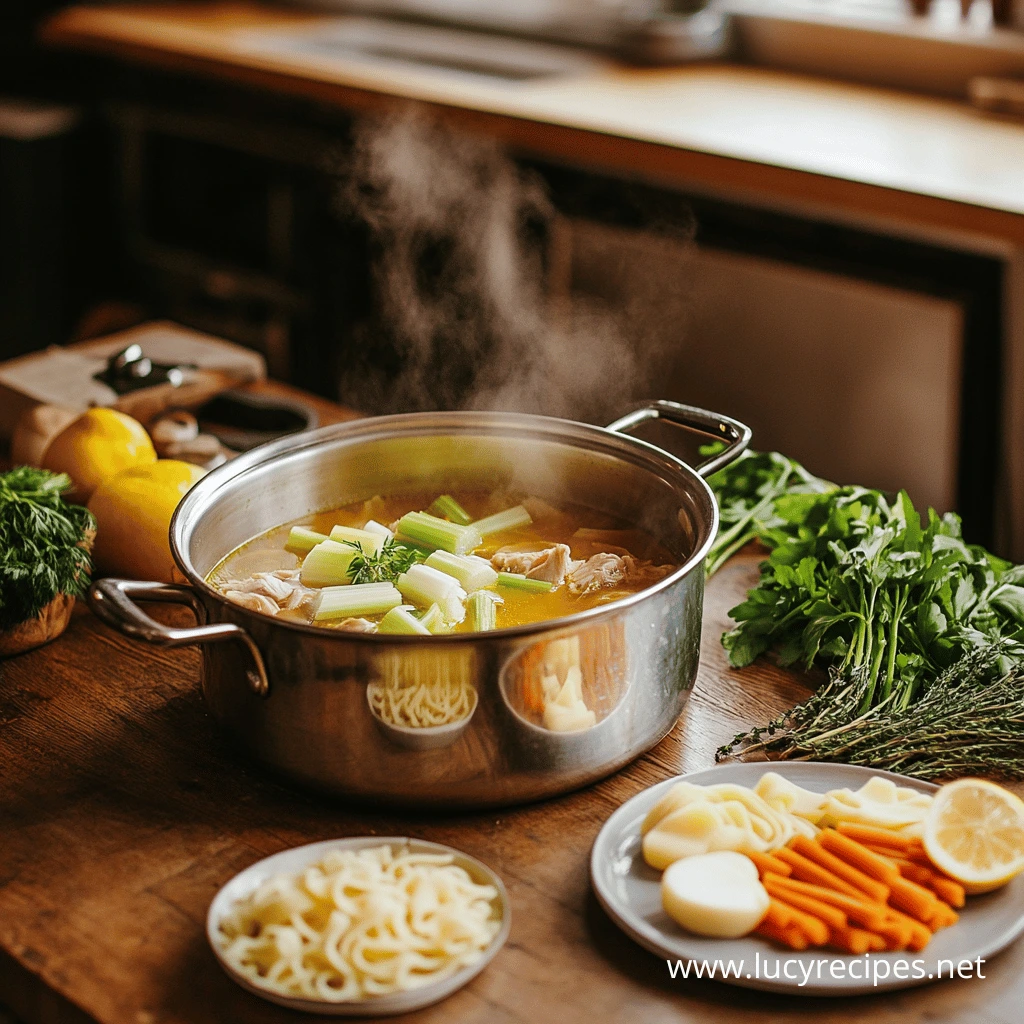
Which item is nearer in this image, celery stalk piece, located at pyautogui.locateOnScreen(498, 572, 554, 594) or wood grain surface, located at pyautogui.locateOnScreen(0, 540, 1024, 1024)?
wood grain surface, located at pyautogui.locateOnScreen(0, 540, 1024, 1024)

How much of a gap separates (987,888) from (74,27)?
4697 mm

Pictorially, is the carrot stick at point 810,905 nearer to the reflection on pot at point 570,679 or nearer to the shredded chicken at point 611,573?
the reflection on pot at point 570,679

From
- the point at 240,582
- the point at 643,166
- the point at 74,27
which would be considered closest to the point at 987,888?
the point at 240,582

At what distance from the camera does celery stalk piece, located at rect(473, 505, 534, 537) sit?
1598mm

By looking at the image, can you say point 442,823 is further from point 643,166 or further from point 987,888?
point 643,166

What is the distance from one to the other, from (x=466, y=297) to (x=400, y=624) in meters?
2.72

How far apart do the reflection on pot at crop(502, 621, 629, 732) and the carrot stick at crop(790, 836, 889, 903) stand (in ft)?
0.71

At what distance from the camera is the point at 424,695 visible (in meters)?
1.11

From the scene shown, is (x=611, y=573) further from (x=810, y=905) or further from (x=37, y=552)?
(x=37, y=552)

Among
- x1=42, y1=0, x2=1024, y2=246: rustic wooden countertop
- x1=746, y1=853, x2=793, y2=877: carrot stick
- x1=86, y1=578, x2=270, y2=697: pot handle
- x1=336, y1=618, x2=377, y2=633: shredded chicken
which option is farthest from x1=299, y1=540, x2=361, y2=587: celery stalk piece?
x1=42, y1=0, x2=1024, y2=246: rustic wooden countertop

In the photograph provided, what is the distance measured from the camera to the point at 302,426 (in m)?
1.96

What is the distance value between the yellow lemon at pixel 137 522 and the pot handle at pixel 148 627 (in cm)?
38

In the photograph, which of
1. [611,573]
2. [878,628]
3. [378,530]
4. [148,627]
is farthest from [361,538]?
[878,628]

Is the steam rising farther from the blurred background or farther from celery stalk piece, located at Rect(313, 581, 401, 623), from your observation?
celery stalk piece, located at Rect(313, 581, 401, 623)
